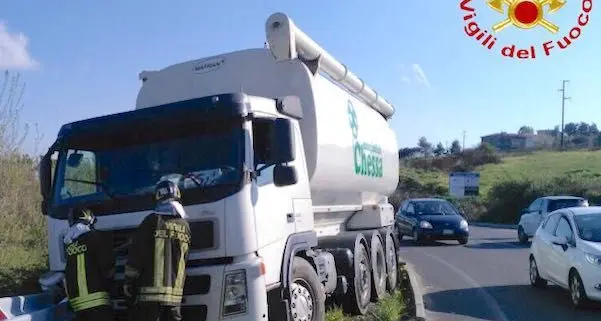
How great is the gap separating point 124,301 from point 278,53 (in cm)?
357

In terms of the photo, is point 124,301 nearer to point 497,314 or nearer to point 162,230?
point 162,230

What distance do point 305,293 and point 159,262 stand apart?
87.8 inches

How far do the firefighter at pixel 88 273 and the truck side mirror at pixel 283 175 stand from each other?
1629 millimetres

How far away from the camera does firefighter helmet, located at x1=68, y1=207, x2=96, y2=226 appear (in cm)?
577

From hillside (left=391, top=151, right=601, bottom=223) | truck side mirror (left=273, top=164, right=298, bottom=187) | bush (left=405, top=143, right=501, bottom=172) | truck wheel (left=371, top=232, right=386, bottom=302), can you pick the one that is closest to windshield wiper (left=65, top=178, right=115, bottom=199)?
truck side mirror (left=273, top=164, right=298, bottom=187)

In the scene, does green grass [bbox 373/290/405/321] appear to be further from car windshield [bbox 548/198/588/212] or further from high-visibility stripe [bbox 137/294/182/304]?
car windshield [bbox 548/198/588/212]

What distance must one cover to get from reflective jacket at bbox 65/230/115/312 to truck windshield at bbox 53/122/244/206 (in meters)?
0.62

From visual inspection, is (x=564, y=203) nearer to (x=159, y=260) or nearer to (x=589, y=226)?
(x=589, y=226)

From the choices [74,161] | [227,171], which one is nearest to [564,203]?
[227,171]

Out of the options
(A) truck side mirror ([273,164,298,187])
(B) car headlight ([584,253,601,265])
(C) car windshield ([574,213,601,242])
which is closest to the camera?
(A) truck side mirror ([273,164,298,187])

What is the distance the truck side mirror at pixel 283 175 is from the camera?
627 centimetres

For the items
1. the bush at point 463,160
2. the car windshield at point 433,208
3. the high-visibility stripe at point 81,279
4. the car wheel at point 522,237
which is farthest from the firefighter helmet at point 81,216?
the bush at point 463,160

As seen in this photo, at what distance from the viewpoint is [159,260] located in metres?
5.40

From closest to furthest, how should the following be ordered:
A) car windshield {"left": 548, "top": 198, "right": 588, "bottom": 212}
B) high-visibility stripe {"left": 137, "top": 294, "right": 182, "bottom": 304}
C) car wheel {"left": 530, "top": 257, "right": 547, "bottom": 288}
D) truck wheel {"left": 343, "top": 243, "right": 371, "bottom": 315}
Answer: high-visibility stripe {"left": 137, "top": 294, "right": 182, "bottom": 304} < truck wheel {"left": 343, "top": 243, "right": 371, "bottom": 315} < car wheel {"left": 530, "top": 257, "right": 547, "bottom": 288} < car windshield {"left": 548, "top": 198, "right": 588, "bottom": 212}
